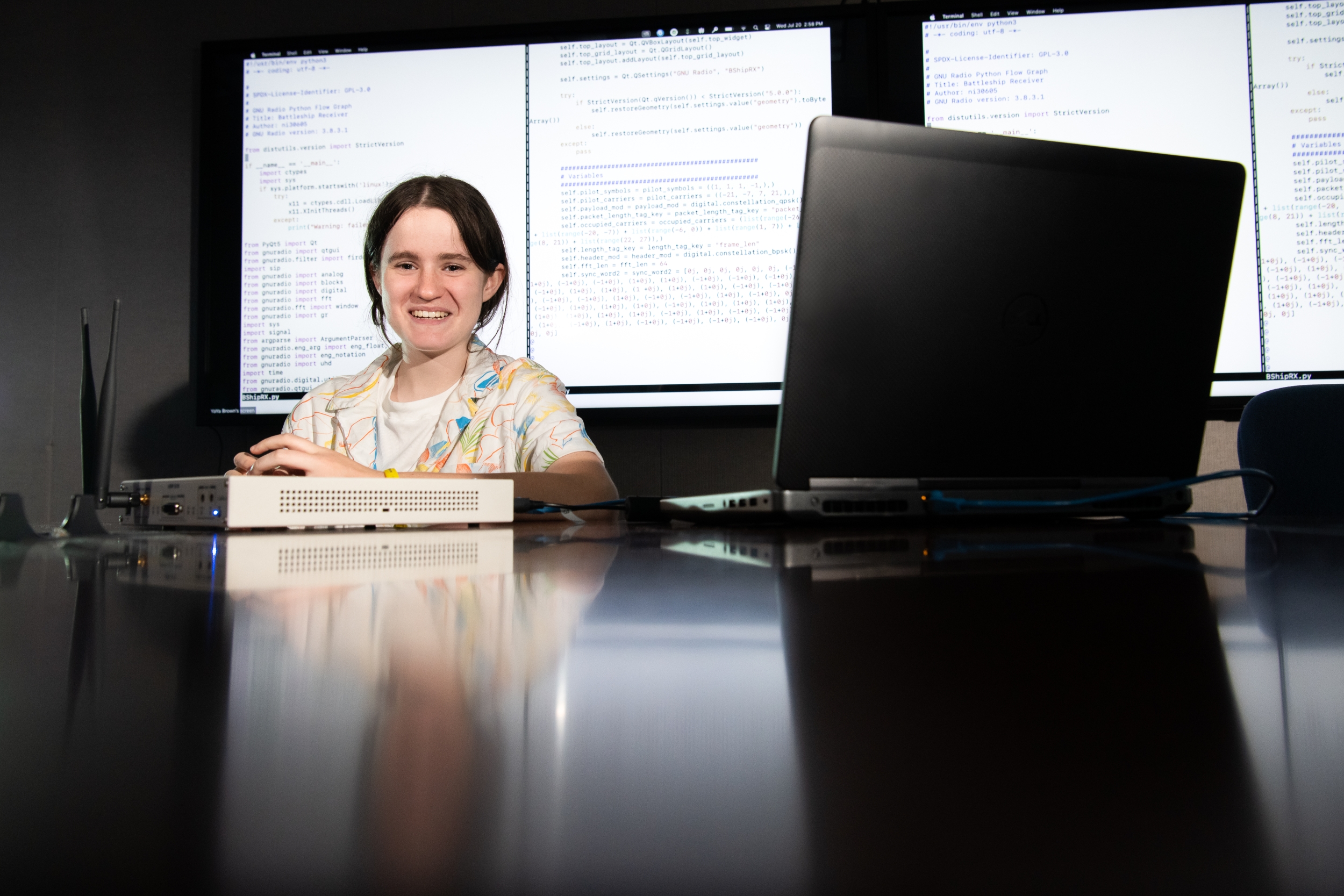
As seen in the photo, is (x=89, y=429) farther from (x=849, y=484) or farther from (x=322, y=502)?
(x=849, y=484)

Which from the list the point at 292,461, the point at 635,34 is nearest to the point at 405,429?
the point at 292,461

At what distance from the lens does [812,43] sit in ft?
4.89

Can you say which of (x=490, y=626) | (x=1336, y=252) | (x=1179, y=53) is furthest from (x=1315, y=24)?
(x=490, y=626)

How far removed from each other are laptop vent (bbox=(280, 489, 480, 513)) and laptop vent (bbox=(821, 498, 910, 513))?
0.28 metres

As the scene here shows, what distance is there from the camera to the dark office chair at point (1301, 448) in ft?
3.64

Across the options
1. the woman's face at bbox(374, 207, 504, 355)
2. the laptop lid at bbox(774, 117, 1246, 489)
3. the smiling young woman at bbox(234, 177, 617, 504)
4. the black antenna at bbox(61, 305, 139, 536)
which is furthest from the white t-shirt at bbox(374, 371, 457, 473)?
the laptop lid at bbox(774, 117, 1246, 489)

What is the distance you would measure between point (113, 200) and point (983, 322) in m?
1.92

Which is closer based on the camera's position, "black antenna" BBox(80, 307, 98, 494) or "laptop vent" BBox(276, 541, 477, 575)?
"laptop vent" BBox(276, 541, 477, 575)

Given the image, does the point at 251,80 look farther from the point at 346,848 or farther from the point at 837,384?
the point at 346,848

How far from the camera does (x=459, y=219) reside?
1464 millimetres

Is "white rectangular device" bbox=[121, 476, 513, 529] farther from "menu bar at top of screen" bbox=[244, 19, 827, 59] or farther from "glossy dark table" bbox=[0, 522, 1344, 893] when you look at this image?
"menu bar at top of screen" bbox=[244, 19, 827, 59]

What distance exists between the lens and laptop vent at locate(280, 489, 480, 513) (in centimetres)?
59

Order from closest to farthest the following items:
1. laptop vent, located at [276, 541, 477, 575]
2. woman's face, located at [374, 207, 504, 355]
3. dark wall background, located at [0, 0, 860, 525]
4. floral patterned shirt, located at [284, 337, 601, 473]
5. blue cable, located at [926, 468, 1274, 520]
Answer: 1. laptop vent, located at [276, 541, 477, 575]
2. blue cable, located at [926, 468, 1274, 520]
3. floral patterned shirt, located at [284, 337, 601, 473]
4. woman's face, located at [374, 207, 504, 355]
5. dark wall background, located at [0, 0, 860, 525]

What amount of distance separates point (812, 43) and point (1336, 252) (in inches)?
40.1
